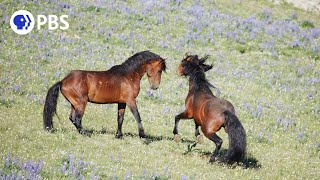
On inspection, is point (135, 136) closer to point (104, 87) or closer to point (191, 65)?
point (104, 87)

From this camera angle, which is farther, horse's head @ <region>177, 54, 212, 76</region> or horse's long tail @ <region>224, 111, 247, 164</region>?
horse's head @ <region>177, 54, 212, 76</region>

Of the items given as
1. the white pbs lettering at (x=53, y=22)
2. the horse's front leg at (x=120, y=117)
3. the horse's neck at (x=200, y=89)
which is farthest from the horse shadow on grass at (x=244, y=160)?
the white pbs lettering at (x=53, y=22)

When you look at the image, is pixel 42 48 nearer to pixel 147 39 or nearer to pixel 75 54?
pixel 75 54

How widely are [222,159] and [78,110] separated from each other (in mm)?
4188

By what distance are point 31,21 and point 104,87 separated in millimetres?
15465

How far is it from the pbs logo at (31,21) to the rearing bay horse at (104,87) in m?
13.9

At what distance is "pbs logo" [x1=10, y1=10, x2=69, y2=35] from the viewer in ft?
90.4

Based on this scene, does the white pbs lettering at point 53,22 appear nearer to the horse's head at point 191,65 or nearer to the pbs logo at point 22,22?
the pbs logo at point 22,22

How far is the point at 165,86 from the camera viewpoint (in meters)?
23.6

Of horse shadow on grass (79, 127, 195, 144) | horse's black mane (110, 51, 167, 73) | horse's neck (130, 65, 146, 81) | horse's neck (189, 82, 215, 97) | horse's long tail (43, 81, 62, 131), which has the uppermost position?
horse's black mane (110, 51, 167, 73)

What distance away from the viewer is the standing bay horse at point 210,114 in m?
12.7

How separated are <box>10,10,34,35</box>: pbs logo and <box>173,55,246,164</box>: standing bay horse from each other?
48.1ft

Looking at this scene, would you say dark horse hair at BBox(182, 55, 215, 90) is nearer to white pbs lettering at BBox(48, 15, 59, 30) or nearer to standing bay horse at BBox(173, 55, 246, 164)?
standing bay horse at BBox(173, 55, 246, 164)

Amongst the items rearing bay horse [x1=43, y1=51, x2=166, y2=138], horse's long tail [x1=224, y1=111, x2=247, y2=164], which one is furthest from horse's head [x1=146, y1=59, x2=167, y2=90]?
horse's long tail [x1=224, y1=111, x2=247, y2=164]
